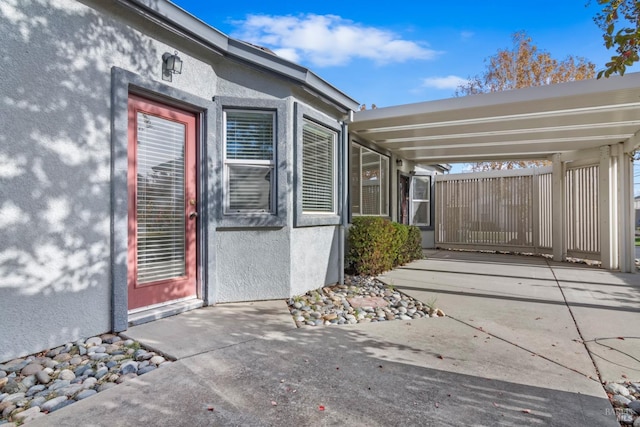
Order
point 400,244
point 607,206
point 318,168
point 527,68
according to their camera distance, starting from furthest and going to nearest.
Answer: point 527,68 → point 400,244 → point 607,206 → point 318,168

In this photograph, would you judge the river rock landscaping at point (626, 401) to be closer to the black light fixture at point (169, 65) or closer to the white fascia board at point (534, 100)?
the white fascia board at point (534, 100)

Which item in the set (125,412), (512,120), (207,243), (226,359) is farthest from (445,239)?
(125,412)

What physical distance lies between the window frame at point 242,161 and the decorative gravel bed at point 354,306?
1127 mm

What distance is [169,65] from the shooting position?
387 cm

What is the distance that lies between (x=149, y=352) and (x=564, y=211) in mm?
9623

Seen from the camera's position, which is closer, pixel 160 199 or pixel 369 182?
pixel 160 199

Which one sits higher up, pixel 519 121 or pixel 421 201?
pixel 519 121

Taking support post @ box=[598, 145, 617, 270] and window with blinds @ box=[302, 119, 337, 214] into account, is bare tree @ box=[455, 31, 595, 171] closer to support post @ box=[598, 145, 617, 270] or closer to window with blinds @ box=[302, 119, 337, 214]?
support post @ box=[598, 145, 617, 270]

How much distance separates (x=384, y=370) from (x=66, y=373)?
7.56 ft

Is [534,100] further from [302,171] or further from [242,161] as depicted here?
[242,161]

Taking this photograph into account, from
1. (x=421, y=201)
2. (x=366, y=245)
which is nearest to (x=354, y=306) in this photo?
(x=366, y=245)

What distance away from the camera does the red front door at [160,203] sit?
12.2 ft

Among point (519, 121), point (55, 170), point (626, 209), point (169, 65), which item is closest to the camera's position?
point (55, 170)

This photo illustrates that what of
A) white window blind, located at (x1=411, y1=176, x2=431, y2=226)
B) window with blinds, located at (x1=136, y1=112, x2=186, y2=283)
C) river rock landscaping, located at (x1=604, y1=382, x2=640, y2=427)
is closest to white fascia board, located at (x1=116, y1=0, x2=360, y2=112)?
window with blinds, located at (x1=136, y1=112, x2=186, y2=283)
